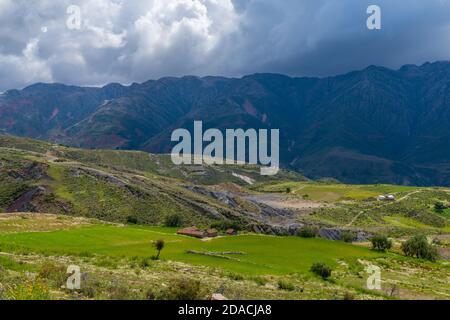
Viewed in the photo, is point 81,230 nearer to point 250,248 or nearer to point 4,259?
point 250,248

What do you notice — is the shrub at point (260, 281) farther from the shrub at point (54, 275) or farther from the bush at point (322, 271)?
the shrub at point (54, 275)

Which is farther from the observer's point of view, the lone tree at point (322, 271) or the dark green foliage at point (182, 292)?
the lone tree at point (322, 271)

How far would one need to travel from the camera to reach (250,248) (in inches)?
2933

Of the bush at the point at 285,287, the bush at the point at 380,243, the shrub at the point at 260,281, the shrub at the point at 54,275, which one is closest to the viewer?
the shrub at the point at 54,275

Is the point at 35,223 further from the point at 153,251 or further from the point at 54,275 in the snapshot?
the point at 54,275

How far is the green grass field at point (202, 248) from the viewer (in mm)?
55000

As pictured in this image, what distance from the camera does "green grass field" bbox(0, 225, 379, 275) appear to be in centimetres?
5500

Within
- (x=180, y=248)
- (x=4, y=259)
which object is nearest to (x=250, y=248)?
(x=180, y=248)

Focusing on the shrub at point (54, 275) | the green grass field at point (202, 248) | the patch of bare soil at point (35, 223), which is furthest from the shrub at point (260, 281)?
the patch of bare soil at point (35, 223)

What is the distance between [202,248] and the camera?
6812cm

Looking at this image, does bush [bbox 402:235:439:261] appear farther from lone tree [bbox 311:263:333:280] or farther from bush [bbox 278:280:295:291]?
bush [bbox 278:280:295:291]
